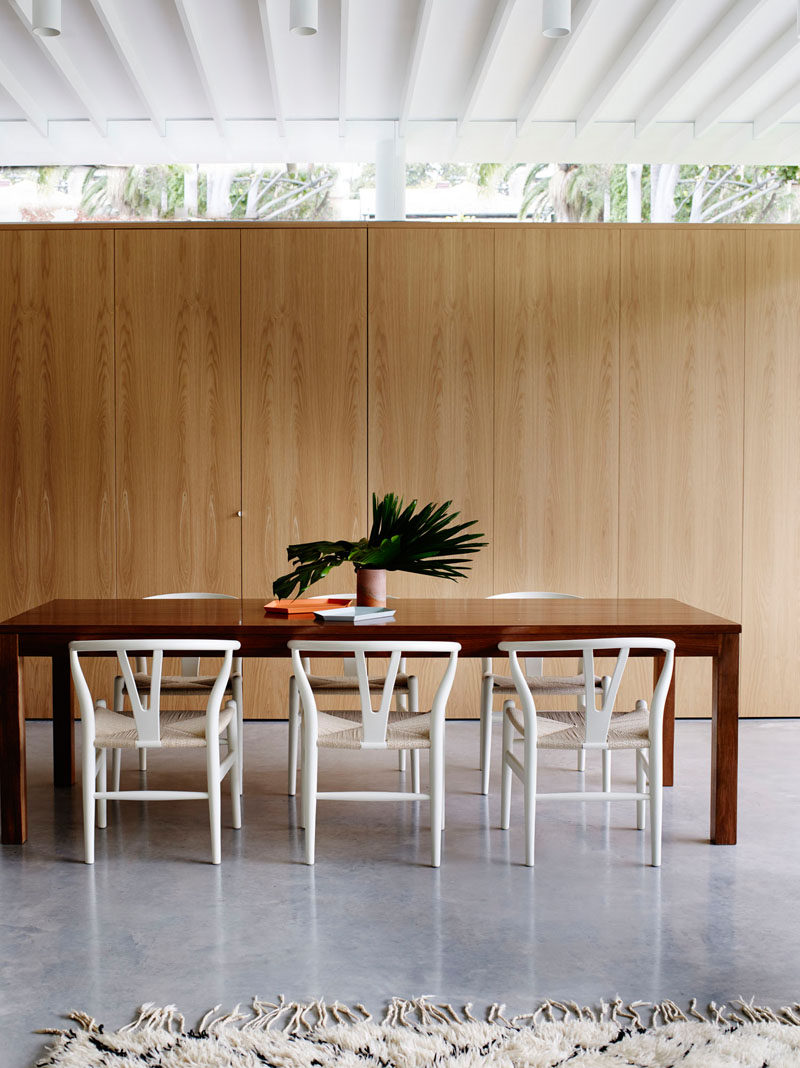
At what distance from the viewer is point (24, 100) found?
4.75 m

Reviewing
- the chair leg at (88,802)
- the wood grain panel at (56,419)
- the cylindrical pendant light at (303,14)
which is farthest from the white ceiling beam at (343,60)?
the chair leg at (88,802)

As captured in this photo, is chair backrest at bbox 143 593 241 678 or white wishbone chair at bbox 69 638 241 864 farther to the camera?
chair backrest at bbox 143 593 241 678

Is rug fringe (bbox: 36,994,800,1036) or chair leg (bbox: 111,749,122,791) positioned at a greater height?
chair leg (bbox: 111,749,122,791)

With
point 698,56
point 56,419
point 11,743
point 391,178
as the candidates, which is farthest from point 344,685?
point 698,56

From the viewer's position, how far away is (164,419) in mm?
5188

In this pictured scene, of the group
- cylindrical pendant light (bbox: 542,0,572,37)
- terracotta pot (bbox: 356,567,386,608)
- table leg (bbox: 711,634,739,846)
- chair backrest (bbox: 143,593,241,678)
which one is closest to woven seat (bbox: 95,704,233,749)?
chair backrest (bbox: 143,593,241,678)

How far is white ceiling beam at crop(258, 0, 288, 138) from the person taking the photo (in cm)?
391

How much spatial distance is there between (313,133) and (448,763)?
353 cm

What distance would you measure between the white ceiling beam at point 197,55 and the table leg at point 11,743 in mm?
2698

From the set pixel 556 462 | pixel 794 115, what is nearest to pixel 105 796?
pixel 556 462

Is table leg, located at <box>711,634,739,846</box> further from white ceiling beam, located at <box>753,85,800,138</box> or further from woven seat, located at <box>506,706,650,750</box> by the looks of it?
white ceiling beam, located at <box>753,85,800,138</box>

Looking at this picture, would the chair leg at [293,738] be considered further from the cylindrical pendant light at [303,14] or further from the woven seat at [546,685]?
the cylindrical pendant light at [303,14]

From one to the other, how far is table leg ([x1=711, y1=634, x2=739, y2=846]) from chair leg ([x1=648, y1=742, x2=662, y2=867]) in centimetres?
33

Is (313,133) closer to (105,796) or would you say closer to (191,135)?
(191,135)
